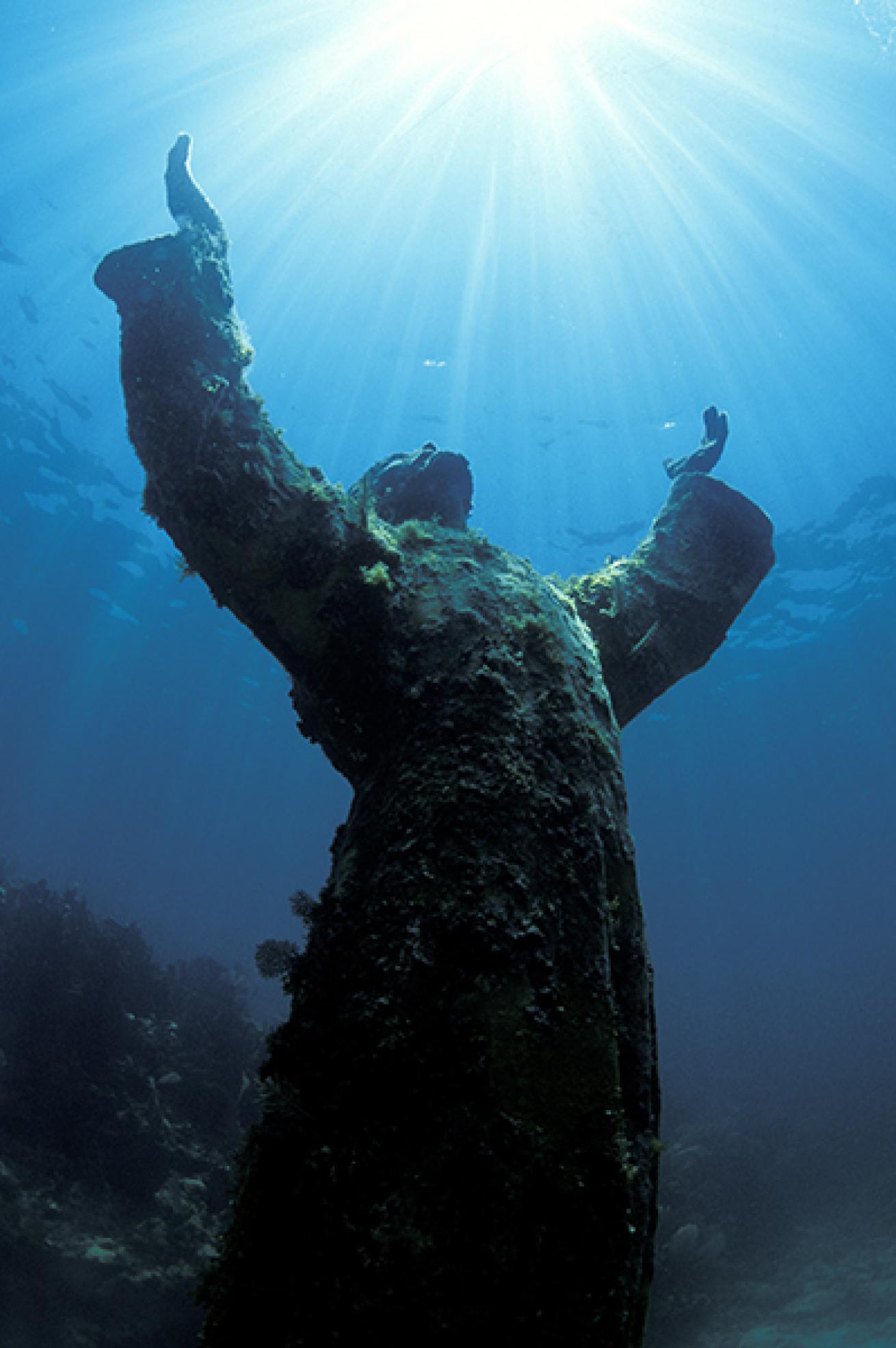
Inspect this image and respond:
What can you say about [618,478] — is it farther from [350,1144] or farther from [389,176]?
[350,1144]

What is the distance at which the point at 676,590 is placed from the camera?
4.55 meters

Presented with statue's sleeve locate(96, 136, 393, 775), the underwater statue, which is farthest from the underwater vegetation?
statue's sleeve locate(96, 136, 393, 775)

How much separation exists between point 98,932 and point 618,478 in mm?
18769

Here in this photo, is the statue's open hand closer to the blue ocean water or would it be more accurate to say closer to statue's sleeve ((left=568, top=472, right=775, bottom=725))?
statue's sleeve ((left=568, top=472, right=775, bottom=725))

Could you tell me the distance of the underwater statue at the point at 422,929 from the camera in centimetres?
149

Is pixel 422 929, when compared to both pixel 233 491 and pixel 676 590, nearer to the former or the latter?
pixel 233 491

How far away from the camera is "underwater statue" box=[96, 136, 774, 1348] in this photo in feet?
4.88

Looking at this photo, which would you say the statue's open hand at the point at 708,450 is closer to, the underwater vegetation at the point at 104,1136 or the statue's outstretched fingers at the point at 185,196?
the statue's outstretched fingers at the point at 185,196

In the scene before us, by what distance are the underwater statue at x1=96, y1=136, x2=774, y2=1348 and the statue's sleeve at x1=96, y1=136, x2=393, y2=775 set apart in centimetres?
2

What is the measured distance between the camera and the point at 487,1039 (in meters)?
→ 1.70

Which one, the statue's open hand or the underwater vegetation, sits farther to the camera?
the underwater vegetation

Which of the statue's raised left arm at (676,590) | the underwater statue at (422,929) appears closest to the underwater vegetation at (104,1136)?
the underwater statue at (422,929)

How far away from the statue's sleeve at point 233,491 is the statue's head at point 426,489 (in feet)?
3.56

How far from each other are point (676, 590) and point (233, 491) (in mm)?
3130
